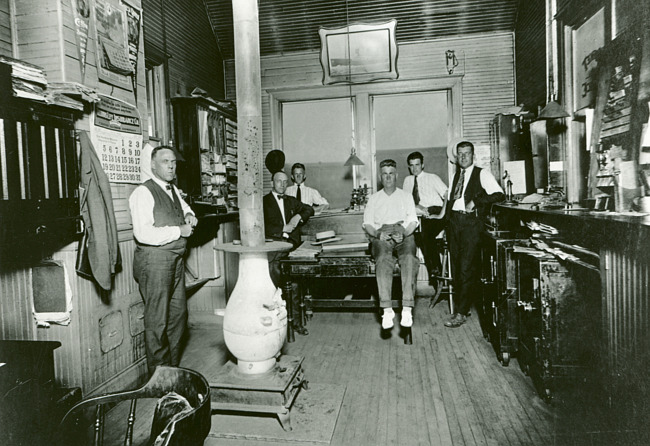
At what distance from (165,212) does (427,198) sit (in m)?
4.27

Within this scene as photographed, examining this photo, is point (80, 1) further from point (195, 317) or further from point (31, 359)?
point (195, 317)

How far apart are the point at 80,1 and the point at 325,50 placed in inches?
194

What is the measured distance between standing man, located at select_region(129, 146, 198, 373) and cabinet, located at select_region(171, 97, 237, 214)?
5.80 feet

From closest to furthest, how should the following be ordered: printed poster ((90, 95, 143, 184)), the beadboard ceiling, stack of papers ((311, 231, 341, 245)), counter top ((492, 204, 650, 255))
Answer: counter top ((492, 204, 650, 255)) → printed poster ((90, 95, 143, 184)) → stack of papers ((311, 231, 341, 245)) → the beadboard ceiling

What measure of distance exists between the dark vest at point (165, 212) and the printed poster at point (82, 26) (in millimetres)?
976

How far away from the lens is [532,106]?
659 centimetres

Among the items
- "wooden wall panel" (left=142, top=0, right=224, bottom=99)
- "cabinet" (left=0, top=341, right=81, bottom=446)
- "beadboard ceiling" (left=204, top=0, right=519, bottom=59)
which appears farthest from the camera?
"beadboard ceiling" (left=204, top=0, right=519, bottom=59)

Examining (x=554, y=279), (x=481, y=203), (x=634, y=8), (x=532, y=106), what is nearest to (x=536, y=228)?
(x=554, y=279)

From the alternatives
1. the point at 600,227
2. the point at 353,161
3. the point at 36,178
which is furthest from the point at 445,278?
the point at 36,178

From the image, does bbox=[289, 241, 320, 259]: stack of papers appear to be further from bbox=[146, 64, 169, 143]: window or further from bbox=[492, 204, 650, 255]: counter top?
bbox=[146, 64, 169, 143]: window

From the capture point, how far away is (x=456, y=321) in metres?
5.28

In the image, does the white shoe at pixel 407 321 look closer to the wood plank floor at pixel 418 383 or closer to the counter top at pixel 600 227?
the wood plank floor at pixel 418 383

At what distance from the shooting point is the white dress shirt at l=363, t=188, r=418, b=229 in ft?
17.6

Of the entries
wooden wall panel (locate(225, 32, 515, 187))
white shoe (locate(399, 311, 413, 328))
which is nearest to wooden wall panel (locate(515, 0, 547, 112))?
wooden wall panel (locate(225, 32, 515, 187))
